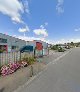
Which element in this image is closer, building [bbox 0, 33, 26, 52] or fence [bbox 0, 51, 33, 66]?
fence [bbox 0, 51, 33, 66]

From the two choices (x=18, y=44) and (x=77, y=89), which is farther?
(x=18, y=44)

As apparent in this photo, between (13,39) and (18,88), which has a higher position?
(13,39)

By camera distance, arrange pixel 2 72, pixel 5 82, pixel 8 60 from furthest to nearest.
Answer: pixel 8 60, pixel 2 72, pixel 5 82

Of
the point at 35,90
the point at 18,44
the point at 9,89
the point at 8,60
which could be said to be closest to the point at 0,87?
the point at 9,89

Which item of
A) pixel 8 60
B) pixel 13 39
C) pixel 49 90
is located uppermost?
pixel 13 39

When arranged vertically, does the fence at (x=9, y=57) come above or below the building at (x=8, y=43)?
below

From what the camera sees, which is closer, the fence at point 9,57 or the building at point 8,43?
the fence at point 9,57

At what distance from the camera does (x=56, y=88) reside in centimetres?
729

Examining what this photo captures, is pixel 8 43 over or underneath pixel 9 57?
over

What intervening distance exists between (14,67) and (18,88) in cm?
383

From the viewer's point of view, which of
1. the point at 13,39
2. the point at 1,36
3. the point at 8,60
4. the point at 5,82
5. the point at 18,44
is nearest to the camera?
the point at 5,82

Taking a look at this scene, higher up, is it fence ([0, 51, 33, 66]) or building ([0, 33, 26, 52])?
building ([0, 33, 26, 52])

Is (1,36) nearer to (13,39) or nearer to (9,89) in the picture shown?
(13,39)

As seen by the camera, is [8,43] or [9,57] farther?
[8,43]
